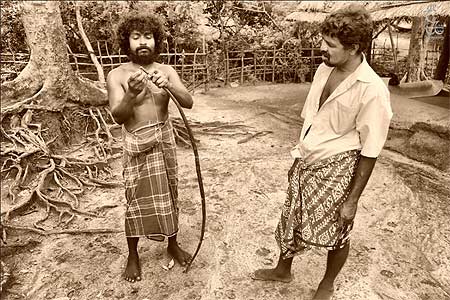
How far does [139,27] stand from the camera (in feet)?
8.25

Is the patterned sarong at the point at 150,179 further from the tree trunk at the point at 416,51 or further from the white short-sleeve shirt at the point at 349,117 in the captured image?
the tree trunk at the point at 416,51

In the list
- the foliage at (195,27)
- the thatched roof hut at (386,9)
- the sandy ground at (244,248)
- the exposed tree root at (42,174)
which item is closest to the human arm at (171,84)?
the sandy ground at (244,248)

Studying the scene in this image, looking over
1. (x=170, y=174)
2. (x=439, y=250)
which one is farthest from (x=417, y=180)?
(x=170, y=174)

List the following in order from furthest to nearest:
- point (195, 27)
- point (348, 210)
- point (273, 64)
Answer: point (273, 64) → point (195, 27) → point (348, 210)

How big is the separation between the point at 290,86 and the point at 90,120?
679 centimetres

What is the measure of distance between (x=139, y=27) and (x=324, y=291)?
6.97 feet

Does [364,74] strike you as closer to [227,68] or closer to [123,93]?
[123,93]

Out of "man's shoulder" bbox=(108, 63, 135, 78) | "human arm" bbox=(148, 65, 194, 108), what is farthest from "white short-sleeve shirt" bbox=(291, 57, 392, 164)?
"man's shoulder" bbox=(108, 63, 135, 78)

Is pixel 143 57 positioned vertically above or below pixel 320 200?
above

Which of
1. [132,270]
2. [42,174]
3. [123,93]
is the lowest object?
[132,270]

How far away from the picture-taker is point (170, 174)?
280 centimetres

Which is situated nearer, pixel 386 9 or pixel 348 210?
pixel 348 210

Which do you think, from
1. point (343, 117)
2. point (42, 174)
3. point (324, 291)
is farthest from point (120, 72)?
point (42, 174)

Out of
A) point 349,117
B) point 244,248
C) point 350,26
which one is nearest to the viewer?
point 350,26
